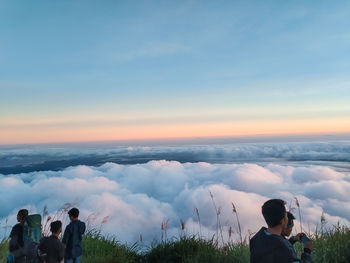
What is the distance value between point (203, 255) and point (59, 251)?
4272mm

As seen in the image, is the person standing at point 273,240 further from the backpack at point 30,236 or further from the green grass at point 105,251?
the green grass at point 105,251

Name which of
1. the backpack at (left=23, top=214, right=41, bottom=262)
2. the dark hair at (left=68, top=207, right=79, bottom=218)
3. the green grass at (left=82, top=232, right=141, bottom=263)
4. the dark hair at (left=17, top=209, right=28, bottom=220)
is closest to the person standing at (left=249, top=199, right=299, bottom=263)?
the dark hair at (left=68, top=207, right=79, bottom=218)

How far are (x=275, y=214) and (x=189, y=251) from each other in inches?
237

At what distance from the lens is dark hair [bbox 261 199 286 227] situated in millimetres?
3545

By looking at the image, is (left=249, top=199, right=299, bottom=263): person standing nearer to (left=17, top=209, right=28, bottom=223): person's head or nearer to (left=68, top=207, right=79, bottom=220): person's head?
(left=68, top=207, right=79, bottom=220): person's head

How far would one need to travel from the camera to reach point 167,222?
30.4 ft

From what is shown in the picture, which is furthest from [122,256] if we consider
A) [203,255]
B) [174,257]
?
[203,255]

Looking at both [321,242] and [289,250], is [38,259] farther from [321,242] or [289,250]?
[321,242]

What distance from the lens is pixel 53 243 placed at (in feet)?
16.5

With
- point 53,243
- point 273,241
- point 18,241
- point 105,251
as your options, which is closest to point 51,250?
point 53,243

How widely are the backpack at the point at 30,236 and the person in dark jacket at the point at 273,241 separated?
13.6 feet

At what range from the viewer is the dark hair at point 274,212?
3545mm

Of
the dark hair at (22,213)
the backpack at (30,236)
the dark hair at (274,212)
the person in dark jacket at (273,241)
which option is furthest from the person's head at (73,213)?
the dark hair at (274,212)

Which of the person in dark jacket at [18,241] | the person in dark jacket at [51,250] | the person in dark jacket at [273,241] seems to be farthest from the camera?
the person in dark jacket at [18,241]
